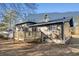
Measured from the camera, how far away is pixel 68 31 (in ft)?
11.2

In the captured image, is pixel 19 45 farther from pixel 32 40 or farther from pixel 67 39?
pixel 67 39

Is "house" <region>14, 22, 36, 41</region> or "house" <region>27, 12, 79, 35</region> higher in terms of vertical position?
"house" <region>27, 12, 79, 35</region>

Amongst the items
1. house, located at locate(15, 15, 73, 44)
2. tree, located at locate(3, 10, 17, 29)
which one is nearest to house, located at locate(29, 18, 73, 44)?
house, located at locate(15, 15, 73, 44)

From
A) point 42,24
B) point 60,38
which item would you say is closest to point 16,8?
point 42,24

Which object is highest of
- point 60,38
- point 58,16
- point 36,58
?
point 58,16

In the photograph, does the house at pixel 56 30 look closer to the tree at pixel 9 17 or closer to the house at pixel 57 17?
the house at pixel 57 17

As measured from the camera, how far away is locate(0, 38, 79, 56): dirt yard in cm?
344

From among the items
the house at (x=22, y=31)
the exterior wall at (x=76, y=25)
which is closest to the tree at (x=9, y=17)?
the house at (x=22, y=31)

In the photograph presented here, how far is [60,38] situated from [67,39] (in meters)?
0.08

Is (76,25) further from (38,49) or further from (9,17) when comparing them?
(9,17)

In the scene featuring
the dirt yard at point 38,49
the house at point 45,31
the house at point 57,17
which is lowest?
the dirt yard at point 38,49

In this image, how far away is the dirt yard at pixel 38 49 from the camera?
3443 mm

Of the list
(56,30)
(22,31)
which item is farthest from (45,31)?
(22,31)

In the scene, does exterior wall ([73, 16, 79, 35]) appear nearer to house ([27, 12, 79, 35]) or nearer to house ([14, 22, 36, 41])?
house ([27, 12, 79, 35])
